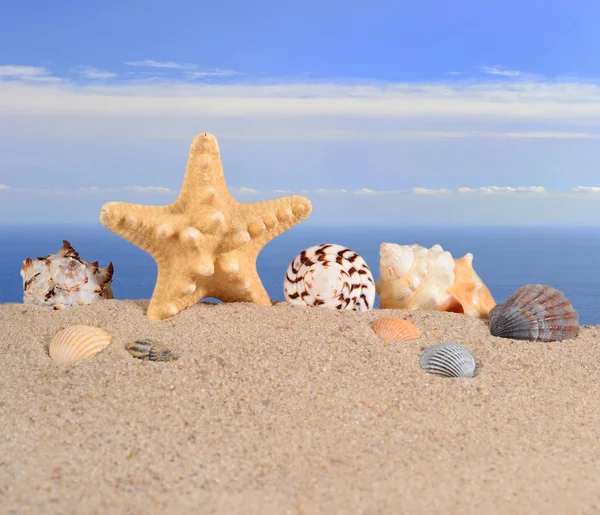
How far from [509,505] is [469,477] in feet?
0.77

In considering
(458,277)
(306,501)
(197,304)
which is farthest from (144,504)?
(458,277)

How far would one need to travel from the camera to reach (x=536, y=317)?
4930 mm

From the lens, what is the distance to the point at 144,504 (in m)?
2.62

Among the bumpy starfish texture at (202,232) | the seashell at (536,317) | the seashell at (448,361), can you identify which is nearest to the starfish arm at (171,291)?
the bumpy starfish texture at (202,232)

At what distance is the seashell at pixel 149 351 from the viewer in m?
4.12

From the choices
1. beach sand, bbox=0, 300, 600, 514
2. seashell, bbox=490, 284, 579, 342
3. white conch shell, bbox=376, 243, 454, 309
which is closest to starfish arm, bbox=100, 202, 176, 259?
beach sand, bbox=0, 300, 600, 514

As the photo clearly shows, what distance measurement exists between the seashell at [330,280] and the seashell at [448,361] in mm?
993

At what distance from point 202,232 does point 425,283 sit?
196cm

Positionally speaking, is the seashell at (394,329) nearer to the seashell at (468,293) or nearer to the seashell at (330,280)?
the seashell at (330,280)

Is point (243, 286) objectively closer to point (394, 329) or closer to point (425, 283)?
point (394, 329)

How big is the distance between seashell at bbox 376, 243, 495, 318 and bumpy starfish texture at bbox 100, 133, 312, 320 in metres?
0.95

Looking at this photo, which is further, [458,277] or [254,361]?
[458,277]

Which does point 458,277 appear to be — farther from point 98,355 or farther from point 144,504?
point 144,504

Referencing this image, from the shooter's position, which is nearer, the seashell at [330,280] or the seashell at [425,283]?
the seashell at [330,280]
